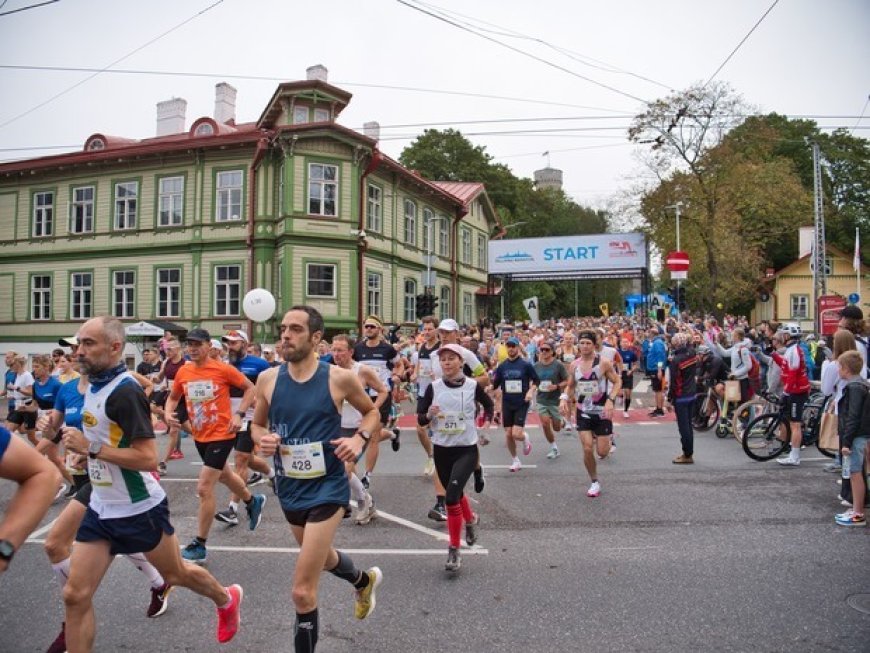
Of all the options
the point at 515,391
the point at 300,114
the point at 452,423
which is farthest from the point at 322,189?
the point at 452,423

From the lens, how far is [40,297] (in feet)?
98.7

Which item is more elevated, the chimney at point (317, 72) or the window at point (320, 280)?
Result: the chimney at point (317, 72)

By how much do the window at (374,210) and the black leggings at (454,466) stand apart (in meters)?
22.3

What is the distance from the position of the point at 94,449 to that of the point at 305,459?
3.81 ft

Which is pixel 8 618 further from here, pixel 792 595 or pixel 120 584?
pixel 792 595

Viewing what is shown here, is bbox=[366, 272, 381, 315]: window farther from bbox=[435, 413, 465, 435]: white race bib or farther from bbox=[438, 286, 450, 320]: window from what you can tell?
bbox=[435, 413, 465, 435]: white race bib

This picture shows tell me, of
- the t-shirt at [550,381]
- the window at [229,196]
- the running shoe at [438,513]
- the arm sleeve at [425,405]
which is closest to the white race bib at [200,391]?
the arm sleeve at [425,405]

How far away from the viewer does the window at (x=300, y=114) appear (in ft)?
85.9

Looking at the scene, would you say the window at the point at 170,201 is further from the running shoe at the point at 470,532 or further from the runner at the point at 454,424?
the running shoe at the point at 470,532

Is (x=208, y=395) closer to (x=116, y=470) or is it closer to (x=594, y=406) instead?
(x=116, y=470)

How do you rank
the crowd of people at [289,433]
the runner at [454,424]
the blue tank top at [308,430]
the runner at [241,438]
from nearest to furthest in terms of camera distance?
the crowd of people at [289,433]
the blue tank top at [308,430]
the runner at [454,424]
the runner at [241,438]

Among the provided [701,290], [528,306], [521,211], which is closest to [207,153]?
[528,306]

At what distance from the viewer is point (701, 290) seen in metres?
43.2

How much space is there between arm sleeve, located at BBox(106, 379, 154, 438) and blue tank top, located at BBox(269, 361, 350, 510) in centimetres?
71
